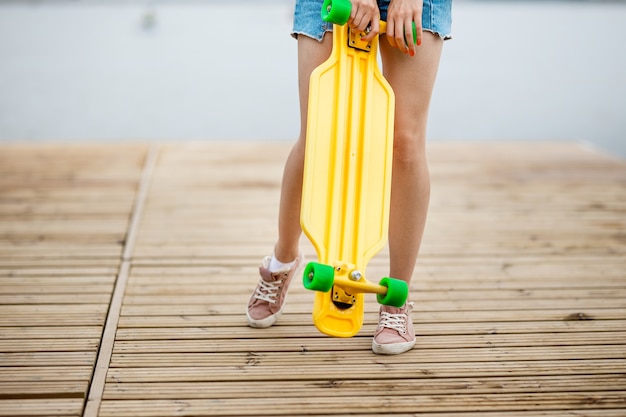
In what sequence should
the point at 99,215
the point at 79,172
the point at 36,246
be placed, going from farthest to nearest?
the point at 79,172
the point at 99,215
the point at 36,246

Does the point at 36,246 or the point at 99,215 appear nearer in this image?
the point at 36,246

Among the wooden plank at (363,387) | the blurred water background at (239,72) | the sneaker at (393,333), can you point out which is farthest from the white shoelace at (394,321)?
the blurred water background at (239,72)

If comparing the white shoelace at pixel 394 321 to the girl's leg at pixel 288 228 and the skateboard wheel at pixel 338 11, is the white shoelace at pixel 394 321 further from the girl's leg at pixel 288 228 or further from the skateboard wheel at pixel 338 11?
the skateboard wheel at pixel 338 11

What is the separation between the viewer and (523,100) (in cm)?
509

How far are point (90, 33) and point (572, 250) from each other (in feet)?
14.3

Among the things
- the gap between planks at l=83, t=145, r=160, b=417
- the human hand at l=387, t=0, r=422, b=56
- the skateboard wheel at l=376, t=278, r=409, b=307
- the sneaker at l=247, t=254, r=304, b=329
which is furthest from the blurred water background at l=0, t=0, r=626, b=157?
the skateboard wheel at l=376, t=278, r=409, b=307

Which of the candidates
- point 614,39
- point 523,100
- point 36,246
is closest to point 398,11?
point 36,246

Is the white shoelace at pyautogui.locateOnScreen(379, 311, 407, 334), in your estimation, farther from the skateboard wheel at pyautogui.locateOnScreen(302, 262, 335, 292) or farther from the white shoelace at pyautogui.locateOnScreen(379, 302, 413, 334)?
the skateboard wheel at pyautogui.locateOnScreen(302, 262, 335, 292)

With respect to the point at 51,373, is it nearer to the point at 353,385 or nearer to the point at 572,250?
the point at 353,385

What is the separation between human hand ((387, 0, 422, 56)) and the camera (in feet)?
4.51

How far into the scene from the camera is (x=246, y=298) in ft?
6.09

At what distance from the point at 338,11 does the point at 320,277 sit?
51 cm

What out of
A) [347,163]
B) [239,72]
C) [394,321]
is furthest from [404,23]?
[239,72]

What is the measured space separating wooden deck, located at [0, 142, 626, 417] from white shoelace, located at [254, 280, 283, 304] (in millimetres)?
70
